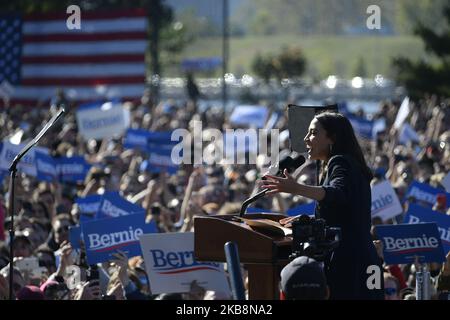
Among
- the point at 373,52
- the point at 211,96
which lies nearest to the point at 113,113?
the point at 211,96

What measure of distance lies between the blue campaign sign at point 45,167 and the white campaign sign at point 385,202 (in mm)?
4560

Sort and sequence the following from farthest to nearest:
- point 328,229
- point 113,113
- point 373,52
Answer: point 373,52
point 113,113
point 328,229

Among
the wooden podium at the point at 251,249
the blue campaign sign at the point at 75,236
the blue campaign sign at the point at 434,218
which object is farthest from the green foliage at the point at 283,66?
the wooden podium at the point at 251,249

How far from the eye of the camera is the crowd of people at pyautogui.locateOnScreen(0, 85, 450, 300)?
891 cm

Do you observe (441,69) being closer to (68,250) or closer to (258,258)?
(68,250)

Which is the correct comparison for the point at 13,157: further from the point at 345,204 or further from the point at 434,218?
the point at 345,204

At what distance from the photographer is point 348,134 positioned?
633 centimetres

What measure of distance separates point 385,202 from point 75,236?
293cm

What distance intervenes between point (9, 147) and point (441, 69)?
21.7 m

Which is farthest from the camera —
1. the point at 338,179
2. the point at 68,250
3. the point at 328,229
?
the point at 68,250

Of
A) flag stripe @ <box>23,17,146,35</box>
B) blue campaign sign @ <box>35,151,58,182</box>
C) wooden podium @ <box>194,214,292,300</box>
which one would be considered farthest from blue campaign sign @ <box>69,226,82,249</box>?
flag stripe @ <box>23,17,146,35</box>

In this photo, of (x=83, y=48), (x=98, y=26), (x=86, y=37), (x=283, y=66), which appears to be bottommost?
(x=283, y=66)

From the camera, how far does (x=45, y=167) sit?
1530 cm

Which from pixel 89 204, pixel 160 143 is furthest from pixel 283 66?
pixel 89 204
